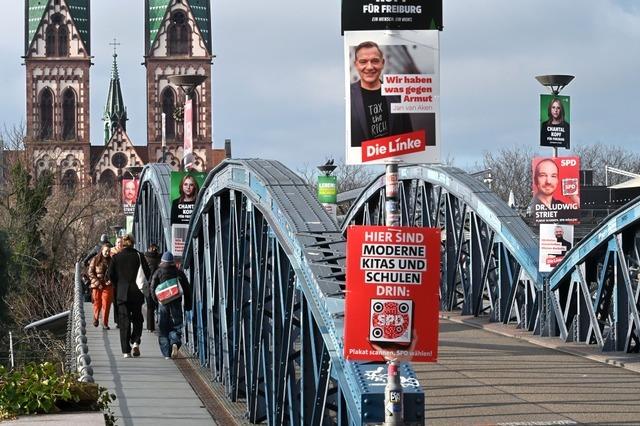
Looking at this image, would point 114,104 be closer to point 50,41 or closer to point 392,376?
point 50,41

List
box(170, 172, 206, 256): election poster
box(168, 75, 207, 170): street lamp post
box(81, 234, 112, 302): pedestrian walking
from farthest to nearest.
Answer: box(81, 234, 112, 302): pedestrian walking → box(168, 75, 207, 170): street lamp post → box(170, 172, 206, 256): election poster

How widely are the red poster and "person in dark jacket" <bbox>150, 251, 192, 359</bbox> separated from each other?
1171 cm

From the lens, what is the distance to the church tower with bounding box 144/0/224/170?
12950 cm

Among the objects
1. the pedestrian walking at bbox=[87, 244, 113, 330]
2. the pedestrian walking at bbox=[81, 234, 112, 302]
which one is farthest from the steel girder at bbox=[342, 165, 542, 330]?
the pedestrian walking at bbox=[87, 244, 113, 330]

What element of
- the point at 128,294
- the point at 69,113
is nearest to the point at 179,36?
the point at 69,113

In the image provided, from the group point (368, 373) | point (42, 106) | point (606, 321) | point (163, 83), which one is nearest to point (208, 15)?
point (163, 83)

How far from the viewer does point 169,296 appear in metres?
22.0

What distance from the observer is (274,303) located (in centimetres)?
1670

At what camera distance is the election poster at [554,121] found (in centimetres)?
2745

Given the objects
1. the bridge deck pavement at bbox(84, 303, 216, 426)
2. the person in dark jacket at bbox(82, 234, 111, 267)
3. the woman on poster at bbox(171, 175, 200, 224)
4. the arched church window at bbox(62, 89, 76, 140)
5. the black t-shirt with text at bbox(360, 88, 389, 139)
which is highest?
the arched church window at bbox(62, 89, 76, 140)

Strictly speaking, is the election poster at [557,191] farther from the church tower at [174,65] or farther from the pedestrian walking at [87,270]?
the church tower at [174,65]

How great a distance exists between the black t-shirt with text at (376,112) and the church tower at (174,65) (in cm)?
11844

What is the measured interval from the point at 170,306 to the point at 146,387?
10.5ft

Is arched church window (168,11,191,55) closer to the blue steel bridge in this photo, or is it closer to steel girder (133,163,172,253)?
steel girder (133,163,172,253)
